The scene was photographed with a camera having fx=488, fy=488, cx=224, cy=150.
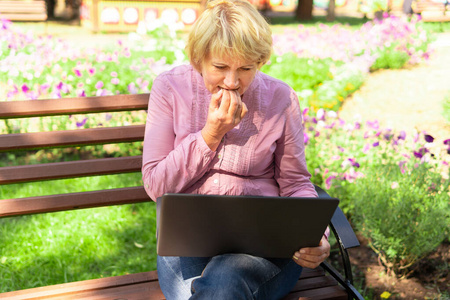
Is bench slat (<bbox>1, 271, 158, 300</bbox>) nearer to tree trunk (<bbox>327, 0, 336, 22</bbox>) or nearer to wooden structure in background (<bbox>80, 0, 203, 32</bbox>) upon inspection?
wooden structure in background (<bbox>80, 0, 203, 32</bbox>)

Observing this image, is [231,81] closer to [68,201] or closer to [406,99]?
[68,201]

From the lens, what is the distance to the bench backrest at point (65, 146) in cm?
202

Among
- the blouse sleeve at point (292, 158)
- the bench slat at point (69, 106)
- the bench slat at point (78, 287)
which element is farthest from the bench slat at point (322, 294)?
the bench slat at point (69, 106)

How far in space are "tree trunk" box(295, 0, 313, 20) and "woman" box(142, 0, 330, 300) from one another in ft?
52.0

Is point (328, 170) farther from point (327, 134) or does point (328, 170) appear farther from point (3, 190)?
point (3, 190)

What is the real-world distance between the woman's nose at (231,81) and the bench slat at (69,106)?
697 mm

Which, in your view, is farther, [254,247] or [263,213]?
[254,247]

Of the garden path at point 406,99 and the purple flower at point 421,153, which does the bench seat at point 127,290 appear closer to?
the purple flower at point 421,153

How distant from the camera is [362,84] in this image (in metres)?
5.48

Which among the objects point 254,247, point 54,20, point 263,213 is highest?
point 263,213

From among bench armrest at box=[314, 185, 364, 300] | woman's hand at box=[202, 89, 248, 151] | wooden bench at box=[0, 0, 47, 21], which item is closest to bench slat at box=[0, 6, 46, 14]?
wooden bench at box=[0, 0, 47, 21]

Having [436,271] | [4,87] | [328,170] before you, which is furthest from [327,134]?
[4,87]

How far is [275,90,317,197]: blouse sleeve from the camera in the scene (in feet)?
6.13

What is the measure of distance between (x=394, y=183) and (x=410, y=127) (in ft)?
6.38
